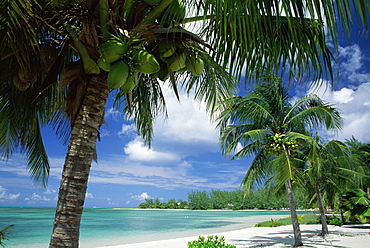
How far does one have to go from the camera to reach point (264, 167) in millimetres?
11422

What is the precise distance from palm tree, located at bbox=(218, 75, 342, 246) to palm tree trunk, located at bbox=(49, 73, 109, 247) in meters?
7.78

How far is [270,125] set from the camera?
11.3 m

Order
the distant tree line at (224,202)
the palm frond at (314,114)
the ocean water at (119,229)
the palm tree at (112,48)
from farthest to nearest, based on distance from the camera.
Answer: the distant tree line at (224,202) → the ocean water at (119,229) → the palm frond at (314,114) → the palm tree at (112,48)

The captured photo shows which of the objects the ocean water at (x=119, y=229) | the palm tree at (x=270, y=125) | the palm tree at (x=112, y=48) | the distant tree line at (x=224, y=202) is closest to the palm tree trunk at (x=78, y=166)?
the palm tree at (x=112, y=48)

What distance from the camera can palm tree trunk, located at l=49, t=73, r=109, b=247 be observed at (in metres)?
2.35

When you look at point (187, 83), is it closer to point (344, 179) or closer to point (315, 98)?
point (315, 98)

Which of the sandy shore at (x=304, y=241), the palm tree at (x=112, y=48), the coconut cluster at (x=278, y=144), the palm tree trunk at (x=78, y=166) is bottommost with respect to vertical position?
the sandy shore at (x=304, y=241)

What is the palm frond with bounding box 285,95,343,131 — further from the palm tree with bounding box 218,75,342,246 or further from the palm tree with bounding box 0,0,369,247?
the palm tree with bounding box 0,0,369,247

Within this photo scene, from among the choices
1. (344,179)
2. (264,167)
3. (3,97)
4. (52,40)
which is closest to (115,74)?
(52,40)

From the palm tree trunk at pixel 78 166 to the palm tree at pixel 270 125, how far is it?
25.5 ft

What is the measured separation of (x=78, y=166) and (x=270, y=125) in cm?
983

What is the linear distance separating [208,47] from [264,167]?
31.6 ft

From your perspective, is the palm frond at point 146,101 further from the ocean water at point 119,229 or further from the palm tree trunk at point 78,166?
the ocean water at point 119,229

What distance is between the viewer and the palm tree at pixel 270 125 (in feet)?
33.9
